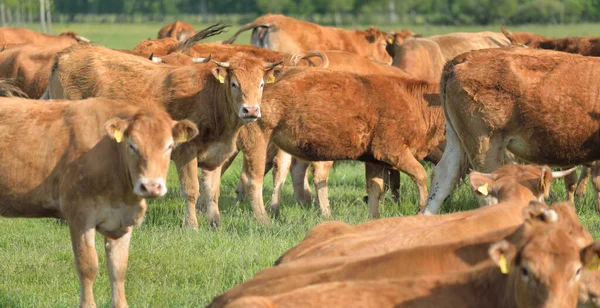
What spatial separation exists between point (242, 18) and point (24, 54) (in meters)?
93.5

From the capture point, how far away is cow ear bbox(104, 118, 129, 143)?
7.80 m

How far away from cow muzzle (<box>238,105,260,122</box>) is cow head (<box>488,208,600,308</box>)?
630 centimetres

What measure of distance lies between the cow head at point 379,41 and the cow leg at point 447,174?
38.4ft

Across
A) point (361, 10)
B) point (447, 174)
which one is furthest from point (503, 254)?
point (361, 10)

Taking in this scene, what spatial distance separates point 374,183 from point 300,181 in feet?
Answer: 4.97

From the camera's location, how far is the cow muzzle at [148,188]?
7.68 metres

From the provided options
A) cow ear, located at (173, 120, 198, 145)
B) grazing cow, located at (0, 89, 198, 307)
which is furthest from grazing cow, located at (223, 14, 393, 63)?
cow ear, located at (173, 120, 198, 145)

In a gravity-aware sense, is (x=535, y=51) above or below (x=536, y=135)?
above

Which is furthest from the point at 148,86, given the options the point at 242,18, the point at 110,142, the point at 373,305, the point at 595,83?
the point at 242,18

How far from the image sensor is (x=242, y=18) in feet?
357

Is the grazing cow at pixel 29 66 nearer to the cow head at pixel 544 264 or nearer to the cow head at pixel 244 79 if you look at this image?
the cow head at pixel 244 79

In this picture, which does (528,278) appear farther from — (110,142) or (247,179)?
(247,179)

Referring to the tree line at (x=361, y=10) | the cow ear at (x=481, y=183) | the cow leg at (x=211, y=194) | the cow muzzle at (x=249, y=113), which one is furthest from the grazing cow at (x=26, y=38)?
the tree line at (x=361, y=10)

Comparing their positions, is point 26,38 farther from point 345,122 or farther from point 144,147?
point 144,147
